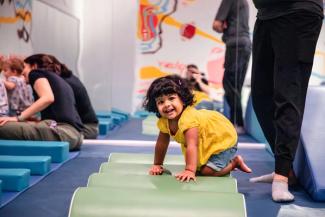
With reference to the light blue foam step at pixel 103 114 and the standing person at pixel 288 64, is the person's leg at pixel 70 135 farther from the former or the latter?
the standing person at pixel 288 64

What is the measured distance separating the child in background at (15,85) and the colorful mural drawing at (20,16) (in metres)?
0.34

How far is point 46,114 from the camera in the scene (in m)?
3.10

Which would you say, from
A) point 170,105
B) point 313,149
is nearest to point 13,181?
point 170,105

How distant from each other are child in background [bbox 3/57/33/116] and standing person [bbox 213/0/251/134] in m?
1.99

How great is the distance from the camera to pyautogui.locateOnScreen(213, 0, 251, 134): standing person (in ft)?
13.9

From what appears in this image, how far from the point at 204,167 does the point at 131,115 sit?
3.94 m

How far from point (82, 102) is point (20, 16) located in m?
1.17

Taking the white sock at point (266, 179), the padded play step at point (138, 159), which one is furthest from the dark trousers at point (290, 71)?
the padded play step at point (138, 159)

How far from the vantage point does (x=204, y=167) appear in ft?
6.19

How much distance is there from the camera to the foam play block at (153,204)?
4.35ft

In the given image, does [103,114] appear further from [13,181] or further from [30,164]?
[13,181]

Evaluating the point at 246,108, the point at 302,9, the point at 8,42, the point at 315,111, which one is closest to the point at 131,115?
the point at 246,108

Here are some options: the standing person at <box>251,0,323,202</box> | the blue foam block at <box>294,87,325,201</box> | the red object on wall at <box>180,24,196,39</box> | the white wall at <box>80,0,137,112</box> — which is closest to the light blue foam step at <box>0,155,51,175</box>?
the standing person at <box>251,0,323,202</box>

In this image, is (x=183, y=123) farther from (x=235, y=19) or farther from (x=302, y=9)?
(x=235, y=19)
